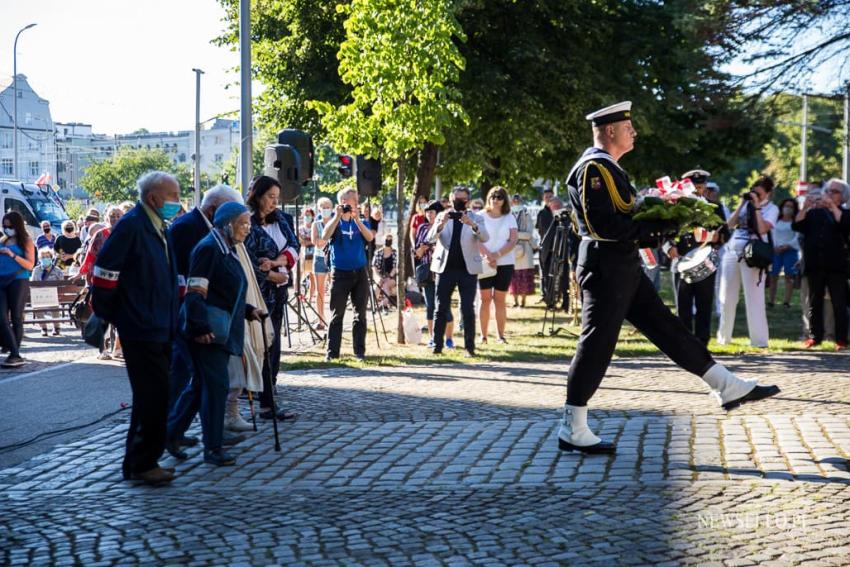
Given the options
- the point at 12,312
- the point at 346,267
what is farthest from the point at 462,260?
the point at 12,312

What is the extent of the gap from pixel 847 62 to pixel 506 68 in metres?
8.44

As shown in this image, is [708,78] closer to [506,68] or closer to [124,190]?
[506,68]

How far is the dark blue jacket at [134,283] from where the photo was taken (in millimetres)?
7184

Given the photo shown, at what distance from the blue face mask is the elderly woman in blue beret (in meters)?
0.29

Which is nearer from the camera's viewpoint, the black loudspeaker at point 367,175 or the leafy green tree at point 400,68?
the leafy green tree at point 400,68

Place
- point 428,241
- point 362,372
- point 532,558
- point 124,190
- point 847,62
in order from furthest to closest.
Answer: point 124,190, point 847,62, point 428,241, point 362,372, point 532,558

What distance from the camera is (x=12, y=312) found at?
15.0m

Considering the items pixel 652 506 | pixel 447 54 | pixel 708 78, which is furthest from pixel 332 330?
pixel 708 78

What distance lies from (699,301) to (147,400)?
25.7ft

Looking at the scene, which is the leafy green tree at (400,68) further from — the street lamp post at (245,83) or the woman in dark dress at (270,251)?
the woman in dark dress at (270,251)

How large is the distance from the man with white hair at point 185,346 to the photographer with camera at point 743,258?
7.66m

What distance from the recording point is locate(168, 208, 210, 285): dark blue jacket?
8375mm

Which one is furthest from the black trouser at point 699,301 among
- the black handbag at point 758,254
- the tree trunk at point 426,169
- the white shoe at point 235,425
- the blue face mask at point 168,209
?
the tree trunk at point 426,169

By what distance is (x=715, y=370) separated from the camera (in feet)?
24.6
